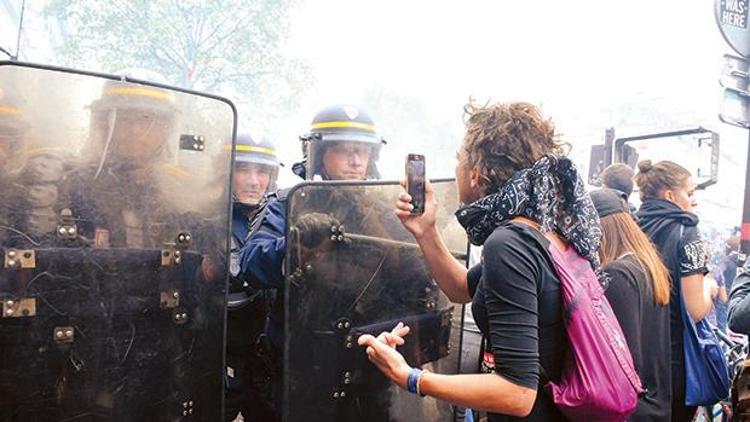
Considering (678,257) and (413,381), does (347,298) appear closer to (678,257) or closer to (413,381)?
(413,381)

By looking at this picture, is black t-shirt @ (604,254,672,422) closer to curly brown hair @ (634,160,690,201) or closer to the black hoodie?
the black hoodie

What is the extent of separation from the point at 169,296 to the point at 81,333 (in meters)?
0.30

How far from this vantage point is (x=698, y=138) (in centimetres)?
434

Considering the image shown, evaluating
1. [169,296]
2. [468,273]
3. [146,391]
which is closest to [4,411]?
[146,391]

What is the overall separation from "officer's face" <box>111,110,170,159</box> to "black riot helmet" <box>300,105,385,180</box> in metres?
1.12

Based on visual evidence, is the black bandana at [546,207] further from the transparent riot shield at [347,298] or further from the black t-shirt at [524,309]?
the transparent riot shield at [347,298]

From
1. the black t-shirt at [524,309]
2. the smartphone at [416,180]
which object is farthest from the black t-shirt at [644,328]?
the smartphone at [416,180]

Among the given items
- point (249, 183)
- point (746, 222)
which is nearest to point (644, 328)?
point (249, 183)

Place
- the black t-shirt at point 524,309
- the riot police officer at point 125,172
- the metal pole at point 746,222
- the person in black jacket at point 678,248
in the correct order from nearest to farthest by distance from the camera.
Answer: the black t-shirt at point 524,309, the riot police officer at point 125,172, the person in black jacket at point 678,248, the metal pole at point 746,222

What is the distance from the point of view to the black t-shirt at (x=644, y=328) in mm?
2039

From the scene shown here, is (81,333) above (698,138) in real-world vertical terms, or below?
below

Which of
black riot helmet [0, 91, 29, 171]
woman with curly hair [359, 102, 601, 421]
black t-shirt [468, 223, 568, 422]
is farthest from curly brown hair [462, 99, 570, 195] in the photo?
black riot helmet [0, 91, 29, 171]

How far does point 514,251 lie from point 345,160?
1.64 m

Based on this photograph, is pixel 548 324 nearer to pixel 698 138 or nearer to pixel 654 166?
pixel 654 166
